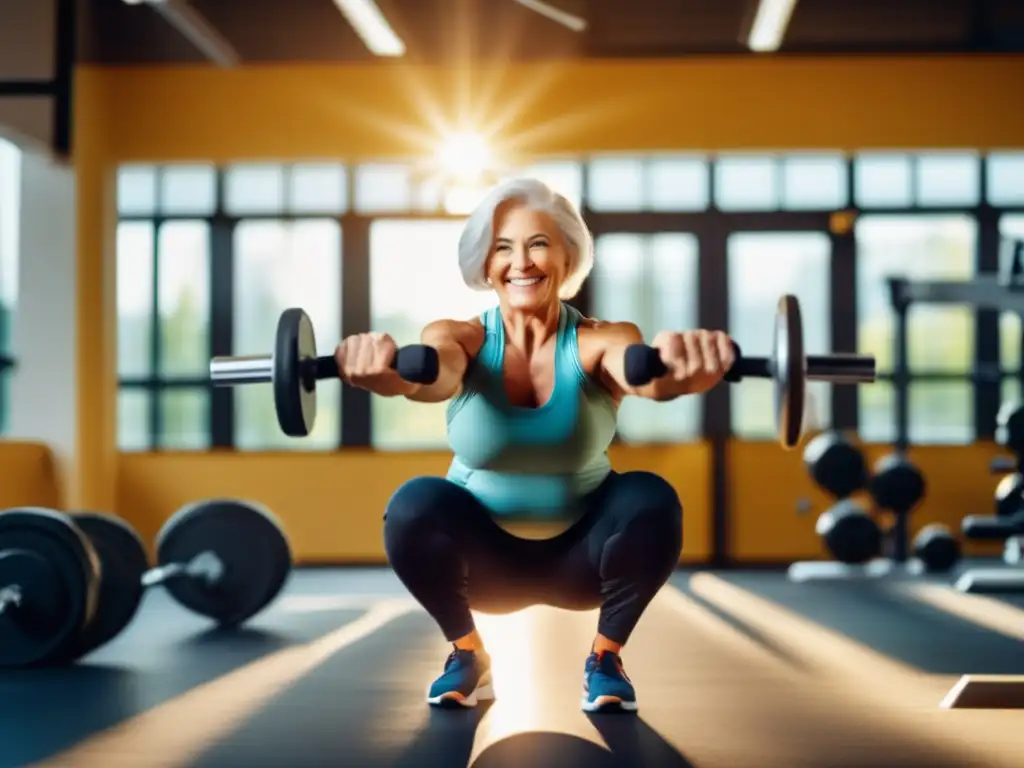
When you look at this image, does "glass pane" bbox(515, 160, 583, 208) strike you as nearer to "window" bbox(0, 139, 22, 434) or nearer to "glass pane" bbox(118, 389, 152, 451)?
"glass pane" bbox(118, 389, 152, 451)

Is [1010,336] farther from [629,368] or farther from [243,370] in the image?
[243,370]

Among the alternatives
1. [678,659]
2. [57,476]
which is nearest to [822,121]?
[678,659]

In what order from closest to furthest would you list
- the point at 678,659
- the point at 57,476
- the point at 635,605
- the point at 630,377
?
1. the point at 630,377
2. the point at 635,605
3. the point at 678,659
4. the point at 57,476

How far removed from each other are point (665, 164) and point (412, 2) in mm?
1416

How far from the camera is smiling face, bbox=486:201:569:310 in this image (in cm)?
180

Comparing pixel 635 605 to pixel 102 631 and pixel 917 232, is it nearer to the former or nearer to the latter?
pixel 102 631

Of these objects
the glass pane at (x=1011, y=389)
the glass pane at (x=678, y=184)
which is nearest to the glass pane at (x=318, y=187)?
the glass pane at (x=678, y=184)

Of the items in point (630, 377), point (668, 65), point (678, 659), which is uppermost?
point (668, 65)

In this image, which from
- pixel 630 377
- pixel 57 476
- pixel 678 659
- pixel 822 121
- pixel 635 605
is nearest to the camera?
pixel 630 377

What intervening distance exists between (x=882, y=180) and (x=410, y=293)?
2.35m

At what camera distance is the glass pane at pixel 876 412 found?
5.17 m

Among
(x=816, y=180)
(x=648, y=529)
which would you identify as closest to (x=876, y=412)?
(x=816, y=180)

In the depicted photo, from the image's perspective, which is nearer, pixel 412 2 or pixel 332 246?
pixel 412 2

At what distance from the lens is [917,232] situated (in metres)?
5.21
